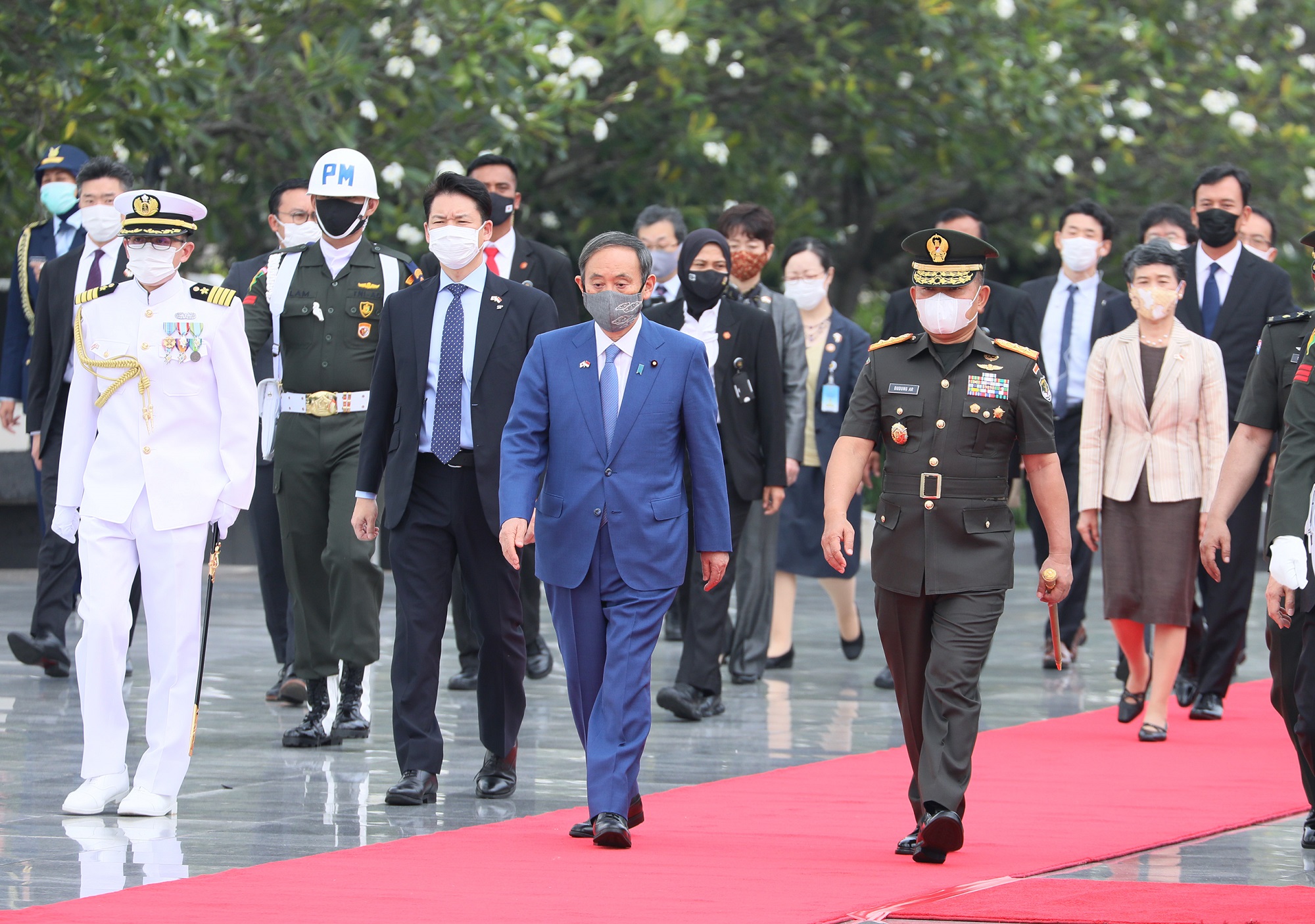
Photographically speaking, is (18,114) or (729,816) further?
(18,114)

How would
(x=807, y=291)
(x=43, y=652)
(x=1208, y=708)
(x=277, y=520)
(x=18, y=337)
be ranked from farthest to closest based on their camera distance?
(x=807, y=291) → (x=18, y=337) → (x=43, y=652) → (x=1208, y=708) → (x=277, y=520)

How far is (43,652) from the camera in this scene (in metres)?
9.59

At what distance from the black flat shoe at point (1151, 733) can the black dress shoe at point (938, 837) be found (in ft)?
Answer: 9.25

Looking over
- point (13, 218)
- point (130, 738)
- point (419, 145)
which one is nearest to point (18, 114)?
point (13, 218)

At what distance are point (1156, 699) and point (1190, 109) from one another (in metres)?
9.33

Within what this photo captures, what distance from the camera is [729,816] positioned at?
6.80 meters

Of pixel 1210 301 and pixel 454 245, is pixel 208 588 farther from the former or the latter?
pixel 1210 301

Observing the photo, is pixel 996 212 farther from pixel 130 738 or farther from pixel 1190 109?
pixel 130 738

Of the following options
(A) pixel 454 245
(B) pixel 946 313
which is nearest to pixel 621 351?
(A) pixel 454 245

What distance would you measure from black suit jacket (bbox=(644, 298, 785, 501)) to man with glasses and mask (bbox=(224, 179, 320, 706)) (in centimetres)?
162

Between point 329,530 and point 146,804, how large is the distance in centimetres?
179

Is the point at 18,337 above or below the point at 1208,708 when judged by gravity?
above

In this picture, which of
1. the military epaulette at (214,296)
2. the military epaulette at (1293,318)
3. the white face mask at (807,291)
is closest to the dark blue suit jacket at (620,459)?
the military epaulette at (214,296)

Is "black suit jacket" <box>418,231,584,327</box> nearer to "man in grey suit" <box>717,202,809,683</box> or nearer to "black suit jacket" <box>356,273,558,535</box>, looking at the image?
"man in grey suit" <box>717,202,809,683</box>
